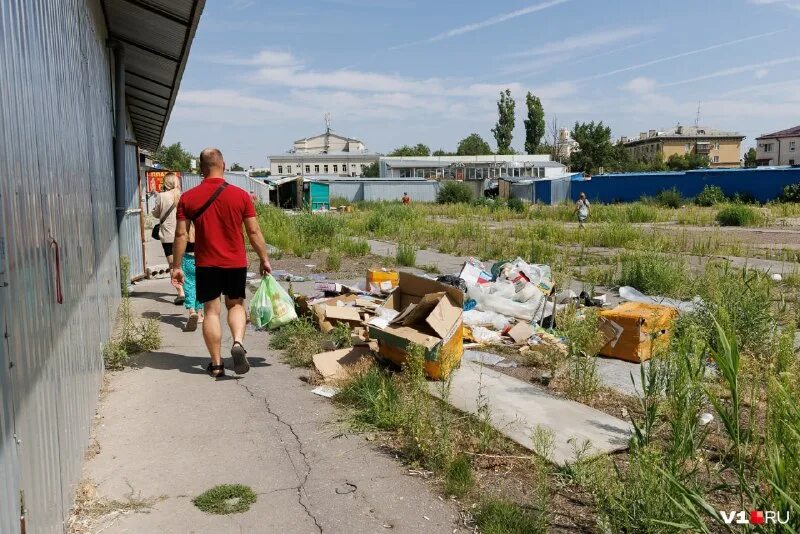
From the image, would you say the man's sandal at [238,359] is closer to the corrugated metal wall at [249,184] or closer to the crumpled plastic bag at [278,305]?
the crumpled plastic bag at [278,305]

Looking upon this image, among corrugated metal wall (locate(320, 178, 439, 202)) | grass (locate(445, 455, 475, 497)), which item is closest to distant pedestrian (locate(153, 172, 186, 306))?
grass (locate(445, 455, 475, 497))

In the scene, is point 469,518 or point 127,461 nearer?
point 469,518

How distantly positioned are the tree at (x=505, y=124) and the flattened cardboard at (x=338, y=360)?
98.2 meters

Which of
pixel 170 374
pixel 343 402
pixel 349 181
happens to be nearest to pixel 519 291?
pixel 343 402

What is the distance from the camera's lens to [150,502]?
368 cm

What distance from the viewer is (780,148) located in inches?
3661

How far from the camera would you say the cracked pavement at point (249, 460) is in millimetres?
3512

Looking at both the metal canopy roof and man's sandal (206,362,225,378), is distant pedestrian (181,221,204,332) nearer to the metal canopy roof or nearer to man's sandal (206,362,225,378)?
man's sandal (206,362,225,378)

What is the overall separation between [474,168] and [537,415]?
74.4 meters

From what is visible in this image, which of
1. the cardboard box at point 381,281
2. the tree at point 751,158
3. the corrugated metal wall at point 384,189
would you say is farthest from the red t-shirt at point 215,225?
the tree at point 751,158

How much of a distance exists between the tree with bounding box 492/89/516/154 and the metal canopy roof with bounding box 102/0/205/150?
9183cm

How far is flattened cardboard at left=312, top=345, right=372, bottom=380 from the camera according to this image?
588 centimetres

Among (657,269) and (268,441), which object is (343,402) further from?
(657,269)

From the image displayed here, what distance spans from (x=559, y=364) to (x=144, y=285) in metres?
8.05
